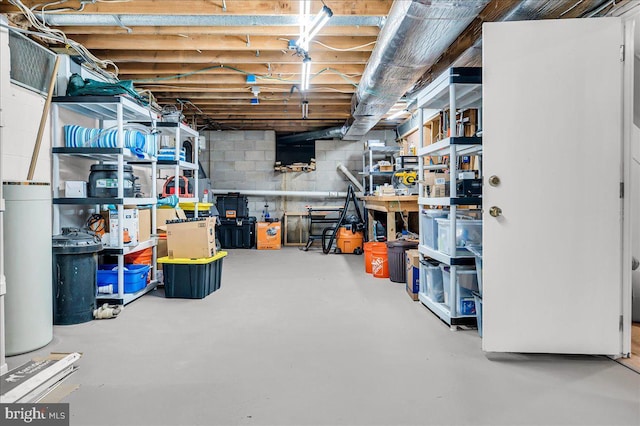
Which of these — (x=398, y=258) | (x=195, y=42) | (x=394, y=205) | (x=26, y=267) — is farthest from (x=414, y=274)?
(x=195, y=42)

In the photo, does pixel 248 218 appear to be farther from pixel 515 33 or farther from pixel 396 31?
pixel 515 33

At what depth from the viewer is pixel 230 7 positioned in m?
3.11

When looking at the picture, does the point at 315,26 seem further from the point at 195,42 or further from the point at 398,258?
the point at 398,258

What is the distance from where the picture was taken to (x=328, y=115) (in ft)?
23.2

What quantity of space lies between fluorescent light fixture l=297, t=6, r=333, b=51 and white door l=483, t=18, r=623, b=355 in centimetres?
111

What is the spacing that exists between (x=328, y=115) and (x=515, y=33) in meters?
4.93

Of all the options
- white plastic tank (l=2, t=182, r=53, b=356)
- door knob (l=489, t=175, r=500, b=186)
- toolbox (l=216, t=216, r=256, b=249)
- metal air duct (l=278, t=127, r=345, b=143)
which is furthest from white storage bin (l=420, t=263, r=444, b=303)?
toolbox (l=216, t=216, r=256, b=249)

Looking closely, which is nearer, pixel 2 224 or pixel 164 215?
pixel 2 224

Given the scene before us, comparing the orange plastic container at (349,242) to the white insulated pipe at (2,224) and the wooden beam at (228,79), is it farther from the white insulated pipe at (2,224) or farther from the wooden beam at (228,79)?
the white insulated pipe at (2,224)

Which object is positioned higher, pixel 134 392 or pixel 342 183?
pixel 342 183

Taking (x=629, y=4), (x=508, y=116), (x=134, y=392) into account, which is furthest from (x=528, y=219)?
(x=134, y=392)

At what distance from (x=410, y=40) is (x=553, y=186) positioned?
1.40 meters

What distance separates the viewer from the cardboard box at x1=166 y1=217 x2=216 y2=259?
3734 mm
